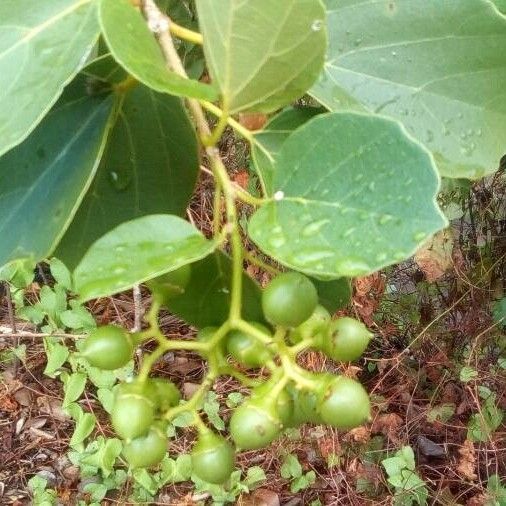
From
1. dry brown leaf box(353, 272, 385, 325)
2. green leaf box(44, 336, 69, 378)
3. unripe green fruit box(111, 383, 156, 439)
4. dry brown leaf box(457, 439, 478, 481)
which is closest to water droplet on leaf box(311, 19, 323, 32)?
unripe green fruit box(111, 383, 156, 439)

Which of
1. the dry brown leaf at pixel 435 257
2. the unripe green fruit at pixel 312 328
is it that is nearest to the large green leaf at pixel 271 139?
the unripe green fruit at pixel 312 328

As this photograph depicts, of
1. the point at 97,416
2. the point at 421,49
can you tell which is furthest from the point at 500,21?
the point at 97,416

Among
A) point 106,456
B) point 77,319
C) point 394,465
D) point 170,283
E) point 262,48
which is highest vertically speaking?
point 262,48

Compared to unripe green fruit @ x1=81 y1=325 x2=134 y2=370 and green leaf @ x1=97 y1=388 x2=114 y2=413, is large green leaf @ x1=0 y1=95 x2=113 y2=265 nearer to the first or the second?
unripe green fruit @ x1=81 y1=325 x2=134 y2=370

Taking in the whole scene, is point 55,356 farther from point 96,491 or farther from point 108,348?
point 108,348

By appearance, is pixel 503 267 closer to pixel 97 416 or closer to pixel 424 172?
pixel 97 416

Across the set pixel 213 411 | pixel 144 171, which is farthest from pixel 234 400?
pixel 144 171
